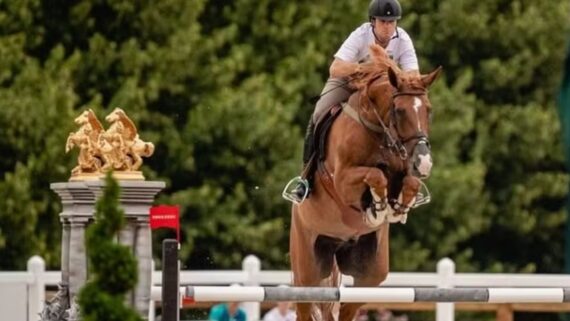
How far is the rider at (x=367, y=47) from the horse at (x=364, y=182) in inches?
4.1

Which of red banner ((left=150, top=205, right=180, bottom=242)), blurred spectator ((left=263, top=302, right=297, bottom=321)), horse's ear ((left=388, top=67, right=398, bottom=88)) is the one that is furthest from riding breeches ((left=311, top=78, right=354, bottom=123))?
blurred spectator ((left=263, top=302, right=297, bottom=321))

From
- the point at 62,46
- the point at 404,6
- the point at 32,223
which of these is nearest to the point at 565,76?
the point at 32,223

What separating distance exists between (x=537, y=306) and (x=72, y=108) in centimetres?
627

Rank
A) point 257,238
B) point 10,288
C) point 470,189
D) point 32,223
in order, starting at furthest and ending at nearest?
point 470,189 → point 257,238 → point 32,223 → point 10,288

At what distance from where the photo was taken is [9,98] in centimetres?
2131

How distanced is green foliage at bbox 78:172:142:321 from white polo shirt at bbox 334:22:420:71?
3903 millimetres

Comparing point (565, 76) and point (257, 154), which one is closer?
point (565, 76)

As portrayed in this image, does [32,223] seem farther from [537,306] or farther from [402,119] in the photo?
[402,119]

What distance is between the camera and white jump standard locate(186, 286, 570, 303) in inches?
365

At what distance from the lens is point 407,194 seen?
10.3 meters

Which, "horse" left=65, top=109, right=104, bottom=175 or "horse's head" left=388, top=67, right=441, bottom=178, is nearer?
"horse" left=65, top=109, right=104, bottom=175

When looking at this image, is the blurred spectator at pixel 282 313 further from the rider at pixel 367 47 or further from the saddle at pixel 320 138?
the rider at pixel 367 47

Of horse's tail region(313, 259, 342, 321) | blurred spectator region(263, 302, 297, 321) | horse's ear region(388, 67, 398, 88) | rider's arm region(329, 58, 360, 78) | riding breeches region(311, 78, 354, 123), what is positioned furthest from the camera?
blurred spectator region(263, 302, 297, 321)

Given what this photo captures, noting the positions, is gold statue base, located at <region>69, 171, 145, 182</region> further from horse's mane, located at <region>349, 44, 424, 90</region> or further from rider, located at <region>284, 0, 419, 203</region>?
horse's mane, located at <region>349, 44, 424, 90</region>
